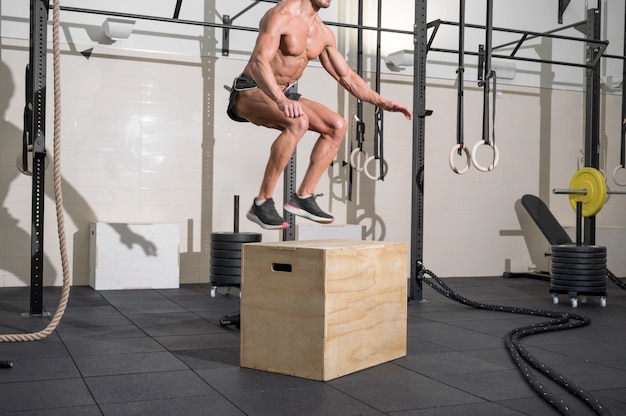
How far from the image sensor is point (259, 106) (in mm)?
3633

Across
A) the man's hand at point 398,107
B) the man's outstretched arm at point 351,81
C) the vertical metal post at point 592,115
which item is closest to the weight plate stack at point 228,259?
the man's outstretched arm at point 351,81

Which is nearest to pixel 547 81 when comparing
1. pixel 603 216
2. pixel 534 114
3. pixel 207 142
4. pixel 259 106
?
pixel 534 114

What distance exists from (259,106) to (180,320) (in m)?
1.79

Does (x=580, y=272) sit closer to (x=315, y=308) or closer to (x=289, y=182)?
(x=289, y=182)

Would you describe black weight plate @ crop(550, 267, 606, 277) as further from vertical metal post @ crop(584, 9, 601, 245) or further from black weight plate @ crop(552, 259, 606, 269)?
vertical metal post @ crop(584, 9, 601, 245)

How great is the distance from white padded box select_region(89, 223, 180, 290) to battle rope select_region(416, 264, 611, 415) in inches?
87.9

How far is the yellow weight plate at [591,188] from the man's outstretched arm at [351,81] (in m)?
2.99

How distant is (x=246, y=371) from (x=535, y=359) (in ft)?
4.47

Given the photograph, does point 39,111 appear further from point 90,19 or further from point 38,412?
point 38,412

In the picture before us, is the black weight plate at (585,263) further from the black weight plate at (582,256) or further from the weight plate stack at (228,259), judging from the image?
the weight plate stack at (228,259)

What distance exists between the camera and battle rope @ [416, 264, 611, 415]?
8.91 feet

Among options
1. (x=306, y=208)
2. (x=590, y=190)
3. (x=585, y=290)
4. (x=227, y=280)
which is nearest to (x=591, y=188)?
(x=590, y=190)

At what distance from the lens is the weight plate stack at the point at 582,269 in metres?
5.71

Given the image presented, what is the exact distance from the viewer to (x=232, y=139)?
7.13 metres
